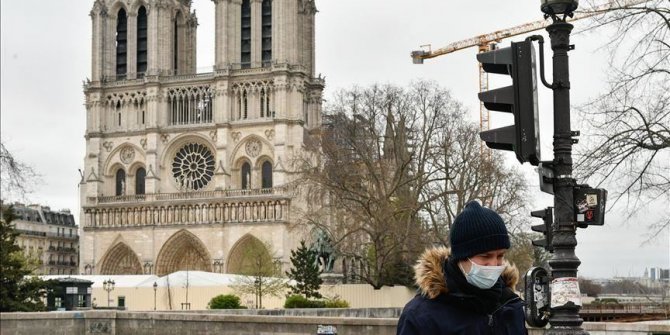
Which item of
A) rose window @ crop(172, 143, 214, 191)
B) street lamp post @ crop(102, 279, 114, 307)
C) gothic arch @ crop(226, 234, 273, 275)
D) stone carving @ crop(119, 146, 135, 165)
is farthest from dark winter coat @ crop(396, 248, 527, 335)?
stone carving @ crop(119, 146, 135, 165)

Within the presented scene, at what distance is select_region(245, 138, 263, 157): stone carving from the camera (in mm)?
74225

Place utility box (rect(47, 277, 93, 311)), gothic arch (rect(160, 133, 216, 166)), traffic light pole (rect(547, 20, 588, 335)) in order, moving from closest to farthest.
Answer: traffic light pole (rect(547, 20, 588, 335)) → utility box (rect(47, 277, 93, 311)) → gothic arch (rect(160, 133, 216, 166))

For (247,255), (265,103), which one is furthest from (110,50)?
(247,255)

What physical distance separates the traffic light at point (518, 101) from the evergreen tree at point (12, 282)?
25.5 meters

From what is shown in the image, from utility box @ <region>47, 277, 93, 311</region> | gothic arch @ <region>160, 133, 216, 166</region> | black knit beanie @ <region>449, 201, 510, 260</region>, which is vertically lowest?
utility box @ <region>47, 277, 93, 311</region>

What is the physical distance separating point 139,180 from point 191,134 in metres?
5.77

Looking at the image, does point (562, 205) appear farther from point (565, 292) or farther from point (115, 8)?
point (115, 8)

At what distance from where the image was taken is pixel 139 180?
258 ft

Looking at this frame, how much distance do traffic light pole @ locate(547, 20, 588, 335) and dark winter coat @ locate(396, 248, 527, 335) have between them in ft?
12.3

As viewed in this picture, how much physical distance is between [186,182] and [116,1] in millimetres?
14708

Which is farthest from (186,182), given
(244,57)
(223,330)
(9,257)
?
(223,330)

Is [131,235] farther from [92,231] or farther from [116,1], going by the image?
[116,1]

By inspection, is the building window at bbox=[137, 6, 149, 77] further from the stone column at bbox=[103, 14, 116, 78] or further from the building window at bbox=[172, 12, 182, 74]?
the building window at bbox=[172, 12, 182, 74]

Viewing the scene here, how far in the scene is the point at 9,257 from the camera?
3184 cm
